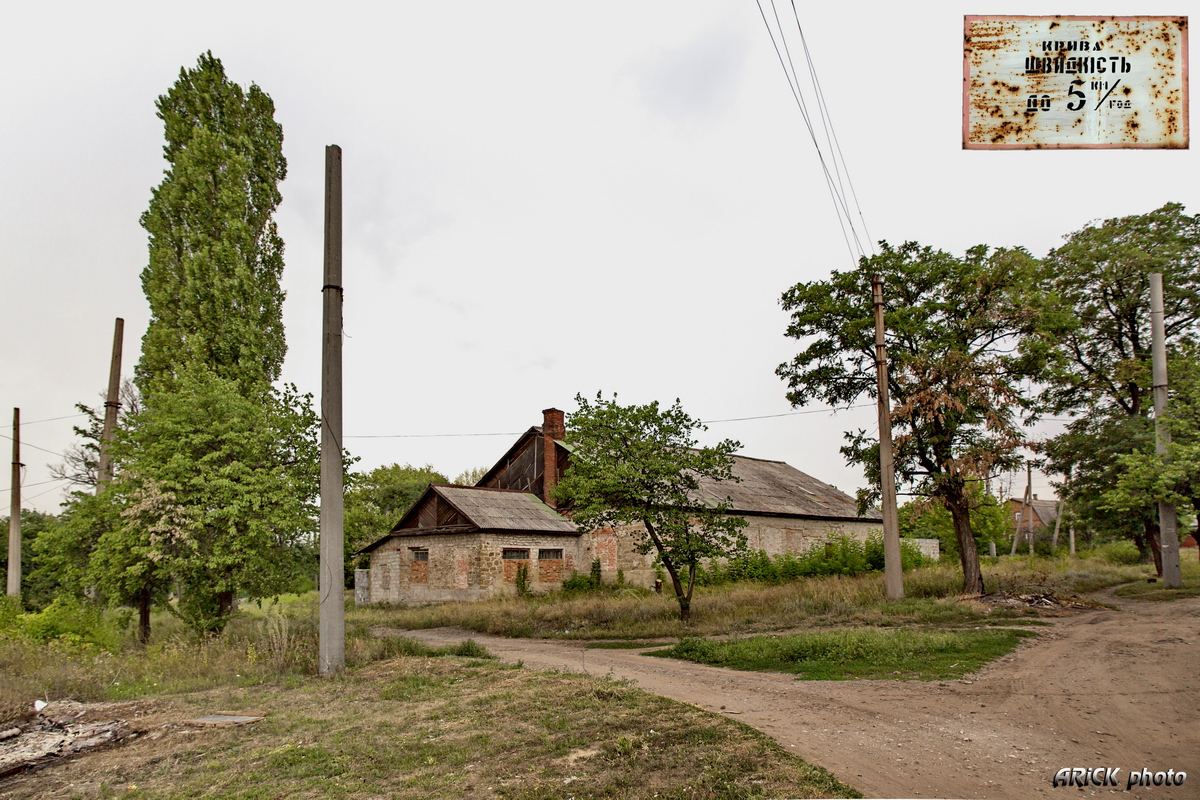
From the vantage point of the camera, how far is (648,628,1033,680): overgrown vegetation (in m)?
9.82

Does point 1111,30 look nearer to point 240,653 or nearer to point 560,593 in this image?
point 240,653

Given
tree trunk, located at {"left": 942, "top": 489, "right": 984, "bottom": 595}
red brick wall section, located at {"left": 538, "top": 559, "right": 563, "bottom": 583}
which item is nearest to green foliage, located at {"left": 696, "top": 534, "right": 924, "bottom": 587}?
red brick wall section, located at {"left": 538, "top": 559, "right": 563, "bottom": 583}

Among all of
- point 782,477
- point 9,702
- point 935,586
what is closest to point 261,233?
point 9,702

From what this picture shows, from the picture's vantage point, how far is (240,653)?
12.1 metres

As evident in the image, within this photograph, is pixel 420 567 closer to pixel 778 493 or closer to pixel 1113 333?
pixel 778 493

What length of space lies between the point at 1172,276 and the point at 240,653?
29345mm

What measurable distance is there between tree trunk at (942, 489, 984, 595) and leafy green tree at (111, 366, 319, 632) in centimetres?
1663

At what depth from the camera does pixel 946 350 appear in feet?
65.9

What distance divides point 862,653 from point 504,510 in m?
22.7

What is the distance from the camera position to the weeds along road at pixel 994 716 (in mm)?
5258

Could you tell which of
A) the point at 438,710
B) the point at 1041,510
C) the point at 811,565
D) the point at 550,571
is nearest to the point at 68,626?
the point at 438,710

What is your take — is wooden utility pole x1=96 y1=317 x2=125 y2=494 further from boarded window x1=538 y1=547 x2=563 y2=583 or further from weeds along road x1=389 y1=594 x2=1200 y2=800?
boarded window x1=538 y1=547 x2=563 y2=583

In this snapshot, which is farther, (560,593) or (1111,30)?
(560,593)

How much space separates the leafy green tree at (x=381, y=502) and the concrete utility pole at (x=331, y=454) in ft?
57.3
